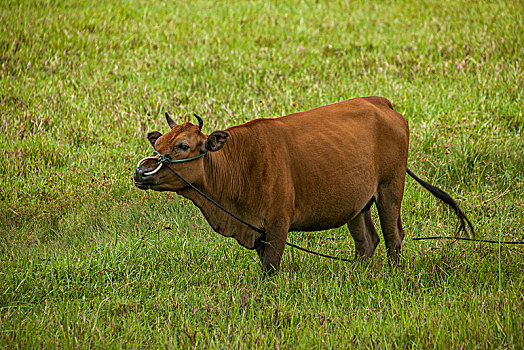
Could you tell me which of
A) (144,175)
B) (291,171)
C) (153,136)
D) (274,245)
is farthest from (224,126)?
(144,175)

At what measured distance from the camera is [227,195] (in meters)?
5.33

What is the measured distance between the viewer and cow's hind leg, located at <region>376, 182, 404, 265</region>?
6062 mm

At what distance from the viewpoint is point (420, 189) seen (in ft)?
25.5

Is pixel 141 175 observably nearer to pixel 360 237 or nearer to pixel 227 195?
pixel 227 195

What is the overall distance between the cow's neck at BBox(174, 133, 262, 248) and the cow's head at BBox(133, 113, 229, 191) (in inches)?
5.5

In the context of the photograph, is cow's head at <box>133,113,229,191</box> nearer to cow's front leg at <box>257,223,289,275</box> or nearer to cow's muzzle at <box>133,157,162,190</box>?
cow's muzzle at <box>133,157,162,190</box>

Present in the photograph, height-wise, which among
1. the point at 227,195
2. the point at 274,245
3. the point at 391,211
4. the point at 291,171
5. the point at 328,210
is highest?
the point at 291,171

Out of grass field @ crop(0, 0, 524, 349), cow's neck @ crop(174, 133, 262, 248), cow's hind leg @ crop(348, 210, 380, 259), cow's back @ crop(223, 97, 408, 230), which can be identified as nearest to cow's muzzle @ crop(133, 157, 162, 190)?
cow's neck @ crop(174, 133, 262, 248)

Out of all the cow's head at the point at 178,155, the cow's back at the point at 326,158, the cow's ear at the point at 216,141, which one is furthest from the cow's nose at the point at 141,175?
the cow's back at the point at 326,158

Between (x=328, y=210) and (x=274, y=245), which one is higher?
(x=328, y=210)

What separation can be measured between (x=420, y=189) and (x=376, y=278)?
2.60 meters

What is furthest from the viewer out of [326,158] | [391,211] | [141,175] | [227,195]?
[391,211]

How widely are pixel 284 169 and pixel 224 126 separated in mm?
4155

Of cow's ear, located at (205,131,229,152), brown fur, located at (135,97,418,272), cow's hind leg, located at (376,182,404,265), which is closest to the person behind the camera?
cow's ear, located at (205,131,229,152)
